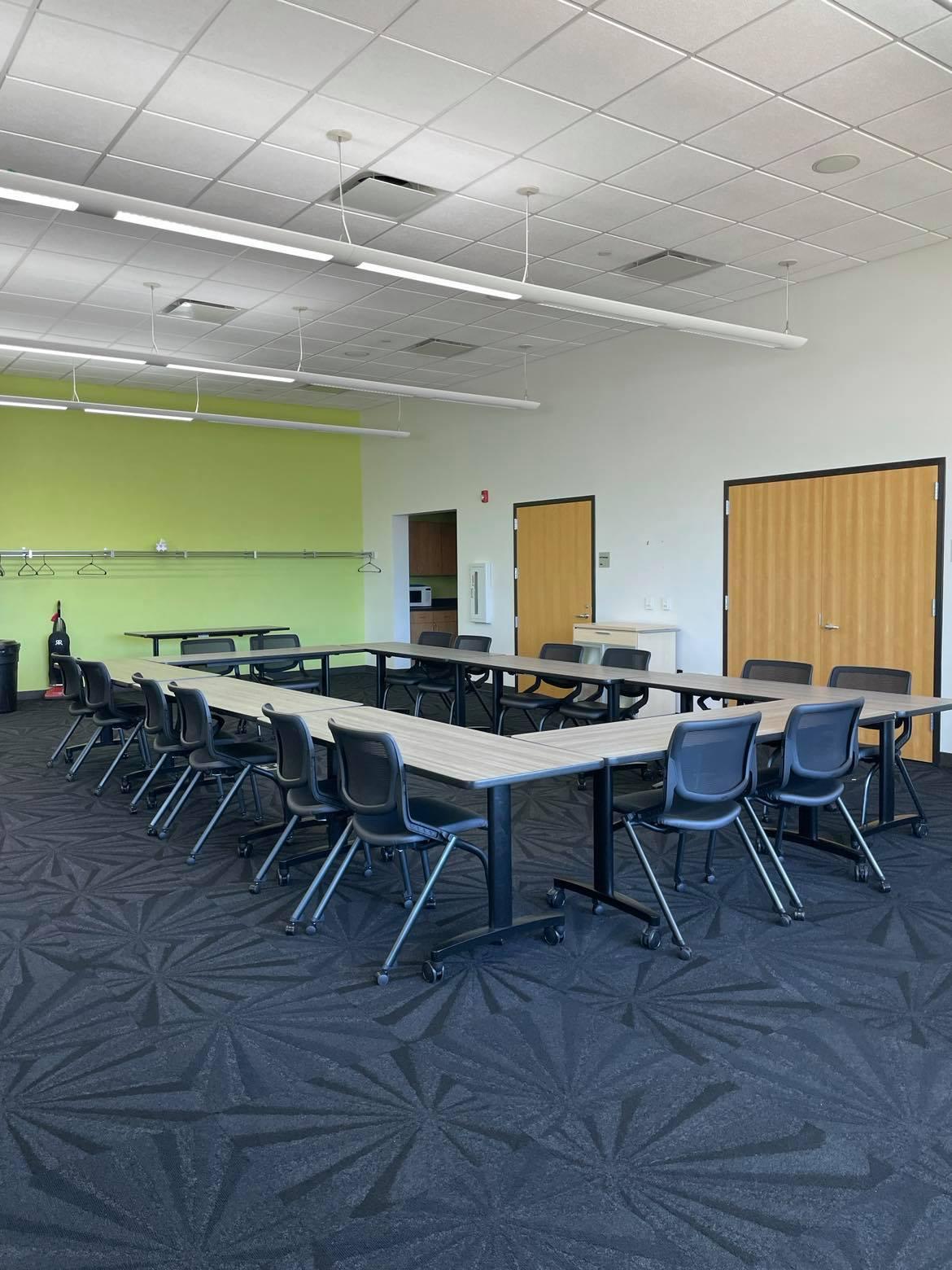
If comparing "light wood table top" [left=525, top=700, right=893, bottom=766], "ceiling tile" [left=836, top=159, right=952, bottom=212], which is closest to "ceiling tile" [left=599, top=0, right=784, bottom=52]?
"ceiling tile" [left=836, top=159, right=952, bottom=212]

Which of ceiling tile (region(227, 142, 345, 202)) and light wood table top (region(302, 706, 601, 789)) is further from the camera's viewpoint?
ceiling tile (region(227, 142, 345, 202))

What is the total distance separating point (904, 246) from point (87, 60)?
537 cm

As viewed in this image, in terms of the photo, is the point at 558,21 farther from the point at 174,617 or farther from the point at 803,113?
the point at 174,617

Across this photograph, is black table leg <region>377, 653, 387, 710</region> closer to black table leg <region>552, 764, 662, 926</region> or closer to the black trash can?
the black trash can

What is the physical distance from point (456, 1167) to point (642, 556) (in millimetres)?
7297

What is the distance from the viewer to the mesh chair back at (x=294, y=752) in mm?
4121

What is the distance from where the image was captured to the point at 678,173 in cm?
538

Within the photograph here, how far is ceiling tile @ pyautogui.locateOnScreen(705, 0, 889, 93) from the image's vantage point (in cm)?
390

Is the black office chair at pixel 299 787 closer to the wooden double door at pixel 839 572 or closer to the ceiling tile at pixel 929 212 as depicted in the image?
the wooden double door at pixel 839 572

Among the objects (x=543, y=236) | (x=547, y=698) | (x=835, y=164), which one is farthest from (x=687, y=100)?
(x=547, y=698)

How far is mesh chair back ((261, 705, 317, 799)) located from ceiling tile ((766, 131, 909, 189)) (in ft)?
13.4

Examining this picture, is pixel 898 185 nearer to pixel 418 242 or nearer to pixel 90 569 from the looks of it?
pixel 418 242

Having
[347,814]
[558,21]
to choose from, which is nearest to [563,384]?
[558,21]

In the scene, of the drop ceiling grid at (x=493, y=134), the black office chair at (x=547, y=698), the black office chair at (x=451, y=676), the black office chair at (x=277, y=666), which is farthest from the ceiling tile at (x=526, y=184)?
the black office chair at (x=277, y=666)
